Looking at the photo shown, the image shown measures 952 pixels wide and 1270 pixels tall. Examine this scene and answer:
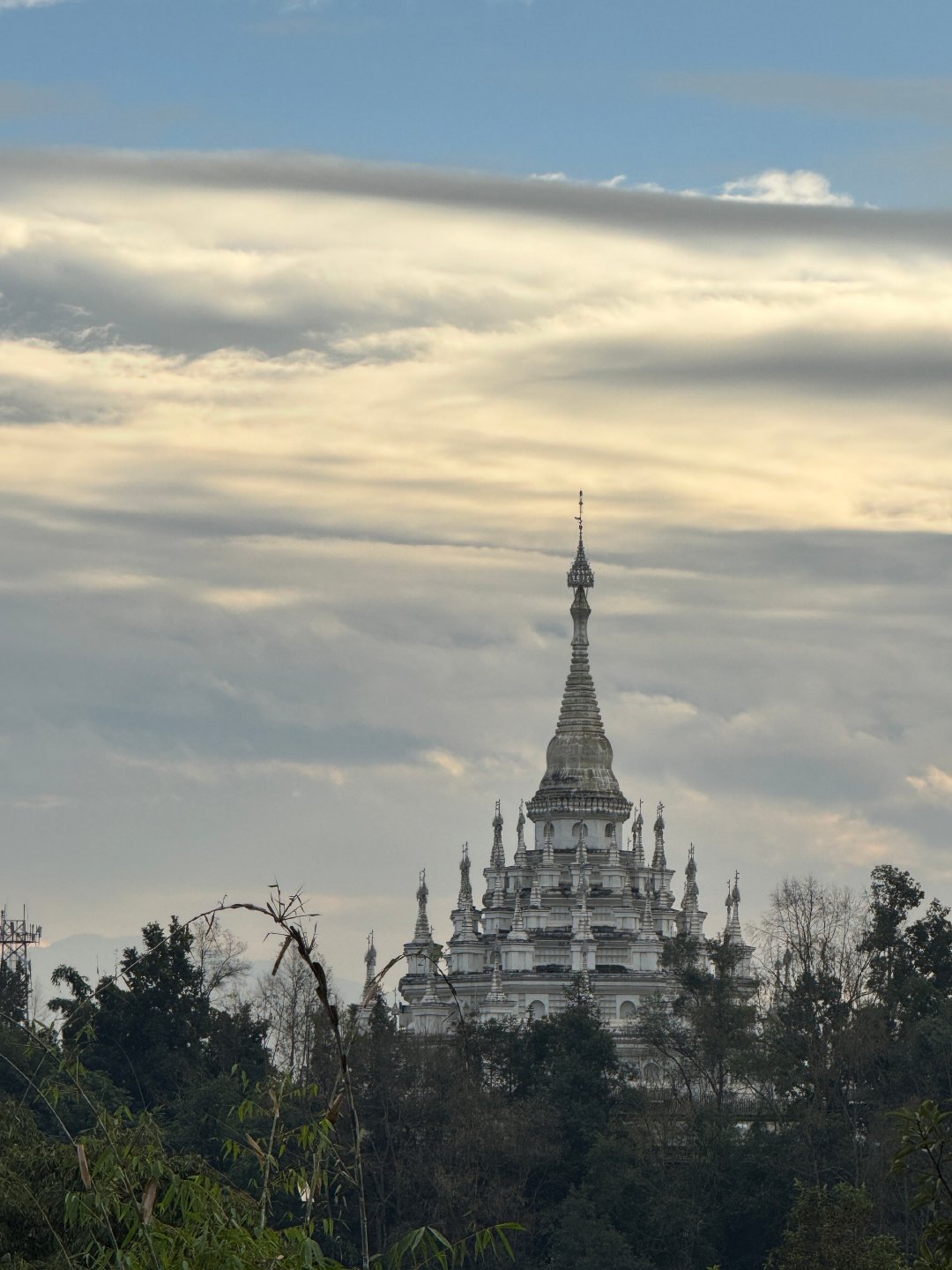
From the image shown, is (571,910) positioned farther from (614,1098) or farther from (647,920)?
(614,1098)

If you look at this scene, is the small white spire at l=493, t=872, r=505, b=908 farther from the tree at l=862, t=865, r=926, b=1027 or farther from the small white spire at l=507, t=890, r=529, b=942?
the tree at l=862, t=865, r=926, b=1027

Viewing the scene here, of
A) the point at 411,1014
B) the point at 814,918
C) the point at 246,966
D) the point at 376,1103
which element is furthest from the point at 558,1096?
the point at 411,1014

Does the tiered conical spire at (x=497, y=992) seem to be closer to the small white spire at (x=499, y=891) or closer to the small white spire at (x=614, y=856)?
the small white spire at (x=499, y=891)

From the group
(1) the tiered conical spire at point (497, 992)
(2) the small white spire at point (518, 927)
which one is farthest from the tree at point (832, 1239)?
(2) the small white spire at point (518, 927)

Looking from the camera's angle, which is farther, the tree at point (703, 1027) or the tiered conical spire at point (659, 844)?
the tiered conical spire at point (659, 844)

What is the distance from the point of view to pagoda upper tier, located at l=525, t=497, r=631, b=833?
103m

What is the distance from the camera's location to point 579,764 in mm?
103750

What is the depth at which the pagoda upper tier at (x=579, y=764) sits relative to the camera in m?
103

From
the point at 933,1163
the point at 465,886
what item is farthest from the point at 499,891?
the point at 933,1163

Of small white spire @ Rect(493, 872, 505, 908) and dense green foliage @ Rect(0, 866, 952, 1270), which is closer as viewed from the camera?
dense green foliage @ Rect(0, 866, 952, 1270)

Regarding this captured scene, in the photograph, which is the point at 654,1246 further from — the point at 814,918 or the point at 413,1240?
the point at 413,1240

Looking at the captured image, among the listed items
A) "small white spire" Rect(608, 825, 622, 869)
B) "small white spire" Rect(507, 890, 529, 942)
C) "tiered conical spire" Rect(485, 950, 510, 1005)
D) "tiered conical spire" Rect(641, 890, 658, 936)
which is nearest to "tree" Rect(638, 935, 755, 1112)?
"tiered conical spire" Rect(485, 950, 510, 1005)

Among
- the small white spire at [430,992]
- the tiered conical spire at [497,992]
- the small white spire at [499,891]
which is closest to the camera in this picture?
the tiered conical spire at [497,992]

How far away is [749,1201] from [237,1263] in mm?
52395
